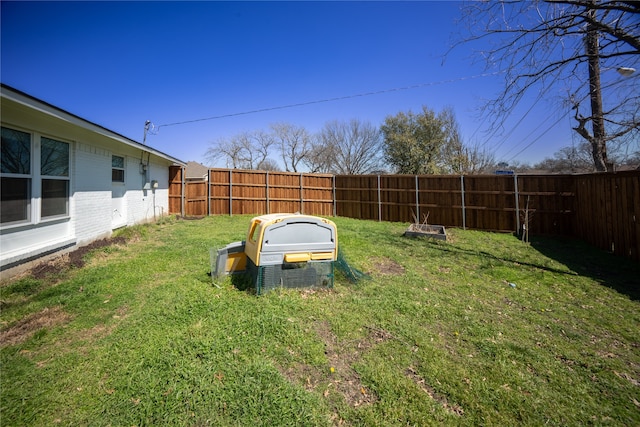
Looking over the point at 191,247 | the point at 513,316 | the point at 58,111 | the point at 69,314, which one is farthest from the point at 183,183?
the point at 513,316

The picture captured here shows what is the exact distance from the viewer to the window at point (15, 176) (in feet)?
13.9

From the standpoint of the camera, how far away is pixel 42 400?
2.03 m

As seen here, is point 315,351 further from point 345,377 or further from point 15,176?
point 15,176

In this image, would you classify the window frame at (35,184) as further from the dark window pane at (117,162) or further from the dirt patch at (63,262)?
the dark window pane at (117,162)

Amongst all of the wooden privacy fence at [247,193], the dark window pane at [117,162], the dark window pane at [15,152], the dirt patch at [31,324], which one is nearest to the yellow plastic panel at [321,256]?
the dirt patch at [31,324]

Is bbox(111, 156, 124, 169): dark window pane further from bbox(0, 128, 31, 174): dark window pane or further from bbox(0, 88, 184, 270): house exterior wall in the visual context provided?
bbox(0, 128, 31, 174): dark window pane

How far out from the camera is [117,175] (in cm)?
838

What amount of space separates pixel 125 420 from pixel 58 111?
5334mm

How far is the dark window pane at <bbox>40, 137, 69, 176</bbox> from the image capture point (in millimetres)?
5074

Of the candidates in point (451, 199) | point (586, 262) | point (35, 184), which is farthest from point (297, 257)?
point (451, 199)

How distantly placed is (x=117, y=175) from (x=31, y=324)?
665 cm

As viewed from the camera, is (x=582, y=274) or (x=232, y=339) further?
(x=582, y=274)

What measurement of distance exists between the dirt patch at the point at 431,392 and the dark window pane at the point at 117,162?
951cm

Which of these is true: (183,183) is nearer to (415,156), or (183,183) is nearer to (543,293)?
(543,293)
